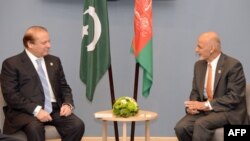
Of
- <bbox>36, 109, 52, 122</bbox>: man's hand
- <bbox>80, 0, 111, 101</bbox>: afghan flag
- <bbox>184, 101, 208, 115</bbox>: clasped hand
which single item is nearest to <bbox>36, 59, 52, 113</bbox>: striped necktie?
<bbox>36, 109, 52, 122</bbox>: man's hand

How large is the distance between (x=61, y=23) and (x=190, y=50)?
5.12 feet

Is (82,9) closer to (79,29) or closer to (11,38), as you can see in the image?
(79,29)

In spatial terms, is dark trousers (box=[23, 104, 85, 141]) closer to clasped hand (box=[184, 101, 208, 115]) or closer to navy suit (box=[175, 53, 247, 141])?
navy suit (box=[175, 53, 247, 141])

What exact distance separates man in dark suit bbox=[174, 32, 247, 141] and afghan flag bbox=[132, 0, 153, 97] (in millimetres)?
592

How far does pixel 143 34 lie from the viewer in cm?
506

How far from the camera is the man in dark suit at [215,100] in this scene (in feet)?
15.0

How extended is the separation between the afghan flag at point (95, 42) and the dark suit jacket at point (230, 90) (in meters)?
1.22

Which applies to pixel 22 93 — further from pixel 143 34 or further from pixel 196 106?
pixel 196 106

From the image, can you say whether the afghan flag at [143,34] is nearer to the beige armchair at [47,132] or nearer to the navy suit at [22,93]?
the navy suit at [22,93]

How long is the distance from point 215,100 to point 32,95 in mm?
1780

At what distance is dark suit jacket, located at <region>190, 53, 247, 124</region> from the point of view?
4.62 metres

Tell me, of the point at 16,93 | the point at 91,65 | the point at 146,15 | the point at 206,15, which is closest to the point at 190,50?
the point at 206,15

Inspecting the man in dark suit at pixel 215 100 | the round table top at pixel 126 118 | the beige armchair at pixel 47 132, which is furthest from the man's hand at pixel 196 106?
the beige armchair at pixel 47 132

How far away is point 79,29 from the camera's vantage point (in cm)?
562
